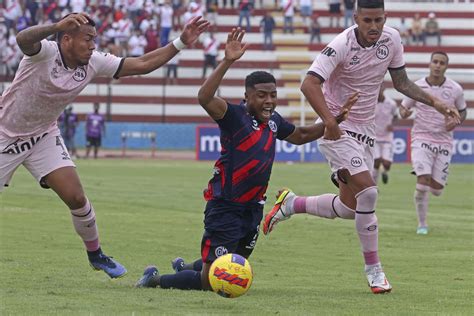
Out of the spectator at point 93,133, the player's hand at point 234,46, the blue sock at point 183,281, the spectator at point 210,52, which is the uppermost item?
the player's hand at point 234,46

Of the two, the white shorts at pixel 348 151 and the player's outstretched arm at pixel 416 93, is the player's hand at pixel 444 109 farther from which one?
the white shorts at pixel 348 151

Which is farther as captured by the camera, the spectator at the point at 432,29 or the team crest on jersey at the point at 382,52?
the spectator at the point at 432,29

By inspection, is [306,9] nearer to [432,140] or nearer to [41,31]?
[432,140]

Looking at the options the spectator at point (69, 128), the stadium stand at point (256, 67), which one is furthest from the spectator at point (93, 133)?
the stadium stand at point (256, 67)

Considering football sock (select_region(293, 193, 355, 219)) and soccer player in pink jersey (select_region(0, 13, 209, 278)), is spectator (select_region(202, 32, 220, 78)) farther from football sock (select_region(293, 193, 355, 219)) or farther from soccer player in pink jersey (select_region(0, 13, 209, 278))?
soccer player in pink jersey (select_region(0, 13, 209, 278))

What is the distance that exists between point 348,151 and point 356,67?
852mm

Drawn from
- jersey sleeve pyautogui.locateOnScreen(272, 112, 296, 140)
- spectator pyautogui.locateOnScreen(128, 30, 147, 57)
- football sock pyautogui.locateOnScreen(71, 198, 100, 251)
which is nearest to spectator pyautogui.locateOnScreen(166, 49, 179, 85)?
spectator pyautogui.locateOnScreen(128, 30, 147, 57)

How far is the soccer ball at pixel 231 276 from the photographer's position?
9.64m

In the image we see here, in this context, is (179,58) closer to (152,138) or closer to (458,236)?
(152,138)

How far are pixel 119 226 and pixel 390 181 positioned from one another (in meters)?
14.8

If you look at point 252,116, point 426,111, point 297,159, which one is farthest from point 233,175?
point 297,159

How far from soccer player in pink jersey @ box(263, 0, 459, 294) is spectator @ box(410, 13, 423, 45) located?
141 ft

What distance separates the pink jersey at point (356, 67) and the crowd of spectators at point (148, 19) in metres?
38.7

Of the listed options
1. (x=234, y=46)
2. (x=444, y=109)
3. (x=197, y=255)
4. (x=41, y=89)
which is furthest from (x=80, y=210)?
(x=444, y=109)
